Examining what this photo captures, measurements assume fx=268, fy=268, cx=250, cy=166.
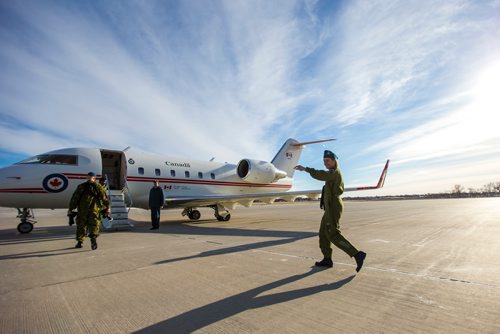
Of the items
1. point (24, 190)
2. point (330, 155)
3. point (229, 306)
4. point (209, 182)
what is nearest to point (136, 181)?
point (24, 190)

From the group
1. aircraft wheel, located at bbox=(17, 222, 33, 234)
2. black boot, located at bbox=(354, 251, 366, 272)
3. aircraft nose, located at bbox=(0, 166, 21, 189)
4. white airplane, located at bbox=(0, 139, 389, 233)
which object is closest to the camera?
black boot, located at bbox=(354, 251, 366, 272)

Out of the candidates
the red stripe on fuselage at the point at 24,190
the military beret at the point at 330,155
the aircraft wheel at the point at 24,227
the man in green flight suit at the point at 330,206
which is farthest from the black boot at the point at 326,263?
the aircraft wheel at the point at 24,227

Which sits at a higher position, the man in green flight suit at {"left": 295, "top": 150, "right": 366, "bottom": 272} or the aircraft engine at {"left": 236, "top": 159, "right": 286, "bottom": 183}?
the aircraft engine at {"left": 236, "top": 159, "right": 286, "bottom": 183}

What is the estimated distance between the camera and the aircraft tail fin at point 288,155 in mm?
17312

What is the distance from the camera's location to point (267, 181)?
15.3 m

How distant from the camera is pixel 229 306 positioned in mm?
2475

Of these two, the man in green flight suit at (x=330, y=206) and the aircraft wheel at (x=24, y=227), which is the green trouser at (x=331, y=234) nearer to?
the man in green flight suit at (x=330, y=206)

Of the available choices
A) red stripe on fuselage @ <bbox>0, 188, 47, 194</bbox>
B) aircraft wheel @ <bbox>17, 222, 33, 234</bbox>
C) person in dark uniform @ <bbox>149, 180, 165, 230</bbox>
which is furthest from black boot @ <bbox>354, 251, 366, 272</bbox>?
aircraft wheel @ <bbox>17, 222, 33, 234</bbox>

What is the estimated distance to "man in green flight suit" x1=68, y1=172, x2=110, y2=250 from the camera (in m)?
5.64

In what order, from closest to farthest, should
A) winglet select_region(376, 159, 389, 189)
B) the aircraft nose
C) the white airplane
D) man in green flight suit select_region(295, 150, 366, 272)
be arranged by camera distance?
man in green flight suit select_region(295, 150, 366, 272) < the aircraft nose < the white airplane < winglet select_region(376, 159, 389, 189)

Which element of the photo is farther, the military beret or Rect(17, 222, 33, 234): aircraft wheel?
Rect(17, 222, 33, 234): aircraft wheel

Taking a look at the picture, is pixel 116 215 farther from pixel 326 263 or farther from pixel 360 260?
pixel 360 260

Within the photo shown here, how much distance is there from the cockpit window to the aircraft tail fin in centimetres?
1111

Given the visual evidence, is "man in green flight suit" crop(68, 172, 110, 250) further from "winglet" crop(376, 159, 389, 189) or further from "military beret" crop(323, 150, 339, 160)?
"winglet" crop(376, 159, 389, 189)
